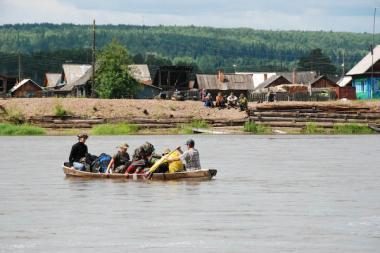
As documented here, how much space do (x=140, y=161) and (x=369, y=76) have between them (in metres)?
68.1

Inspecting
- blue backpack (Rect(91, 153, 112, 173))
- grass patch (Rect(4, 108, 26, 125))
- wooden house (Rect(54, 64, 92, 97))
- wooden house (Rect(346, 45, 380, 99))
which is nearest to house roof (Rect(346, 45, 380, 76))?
wooden house (Rect(346, 45, 380, 99))

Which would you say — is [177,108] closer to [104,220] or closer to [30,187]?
[30,187]

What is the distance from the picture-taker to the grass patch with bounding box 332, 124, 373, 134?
70688 mm

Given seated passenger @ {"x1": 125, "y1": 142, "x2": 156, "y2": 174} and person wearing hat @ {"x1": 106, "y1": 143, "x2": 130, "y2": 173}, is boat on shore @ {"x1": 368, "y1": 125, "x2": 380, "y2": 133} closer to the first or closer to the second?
person wearing hat @ {"x1": 106, "y1": 143, "x2": 130, "y2": 173}

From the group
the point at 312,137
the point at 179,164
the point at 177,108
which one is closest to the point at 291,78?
the point at 177,108

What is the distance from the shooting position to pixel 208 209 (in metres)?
27.3

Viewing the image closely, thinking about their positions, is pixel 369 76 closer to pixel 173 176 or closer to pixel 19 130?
pixel 19 130

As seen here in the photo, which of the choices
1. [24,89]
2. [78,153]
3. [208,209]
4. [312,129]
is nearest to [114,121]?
[312,129]

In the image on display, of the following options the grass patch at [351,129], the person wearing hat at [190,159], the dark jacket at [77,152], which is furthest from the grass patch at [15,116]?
the person wearing hat at [190,159]

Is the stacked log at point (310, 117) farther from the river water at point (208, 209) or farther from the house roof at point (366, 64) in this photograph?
the house roof at point (366, 64)

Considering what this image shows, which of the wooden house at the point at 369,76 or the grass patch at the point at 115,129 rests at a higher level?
the wooden house at the point at 369,76

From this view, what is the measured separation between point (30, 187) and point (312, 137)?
33604 mm

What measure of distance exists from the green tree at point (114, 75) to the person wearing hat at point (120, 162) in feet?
200

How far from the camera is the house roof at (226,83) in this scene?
122 metres
